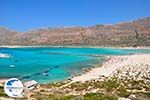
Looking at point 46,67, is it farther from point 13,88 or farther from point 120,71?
point 13,88

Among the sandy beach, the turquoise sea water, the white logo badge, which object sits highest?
the white logo badge

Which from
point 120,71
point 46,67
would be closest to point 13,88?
point 120,71

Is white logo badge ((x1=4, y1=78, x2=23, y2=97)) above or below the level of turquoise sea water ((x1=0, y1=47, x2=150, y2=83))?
above

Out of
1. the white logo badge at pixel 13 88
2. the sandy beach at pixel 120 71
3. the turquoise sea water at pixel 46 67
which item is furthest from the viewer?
the turquoise sea water at pixel 46 67

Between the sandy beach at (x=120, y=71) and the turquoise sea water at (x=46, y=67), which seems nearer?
the sandy beach at (x=120, y=71)

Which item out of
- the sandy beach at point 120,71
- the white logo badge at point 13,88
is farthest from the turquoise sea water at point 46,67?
the white logo badge at point 13,88

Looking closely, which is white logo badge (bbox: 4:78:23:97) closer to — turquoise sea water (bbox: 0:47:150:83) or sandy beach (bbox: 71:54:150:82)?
sandy beach (bbox: 71:54:150:82)

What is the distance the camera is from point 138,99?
2333cm

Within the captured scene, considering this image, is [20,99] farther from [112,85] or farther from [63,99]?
[112,85]

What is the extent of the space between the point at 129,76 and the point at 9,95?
23.7m

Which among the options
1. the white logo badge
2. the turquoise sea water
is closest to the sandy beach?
the turquoise sea water

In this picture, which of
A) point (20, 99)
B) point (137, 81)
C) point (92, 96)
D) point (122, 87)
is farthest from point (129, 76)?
point (20, 99)

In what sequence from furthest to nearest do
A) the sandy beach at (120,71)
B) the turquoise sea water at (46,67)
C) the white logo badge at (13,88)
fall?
the turquoise sea water at (46,67) < the sandy beach at (120,71) < the white logo badge at (13,88)

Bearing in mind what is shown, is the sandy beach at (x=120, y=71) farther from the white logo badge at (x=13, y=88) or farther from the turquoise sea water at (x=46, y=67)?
the white logo badge at (x=13, y=88)
